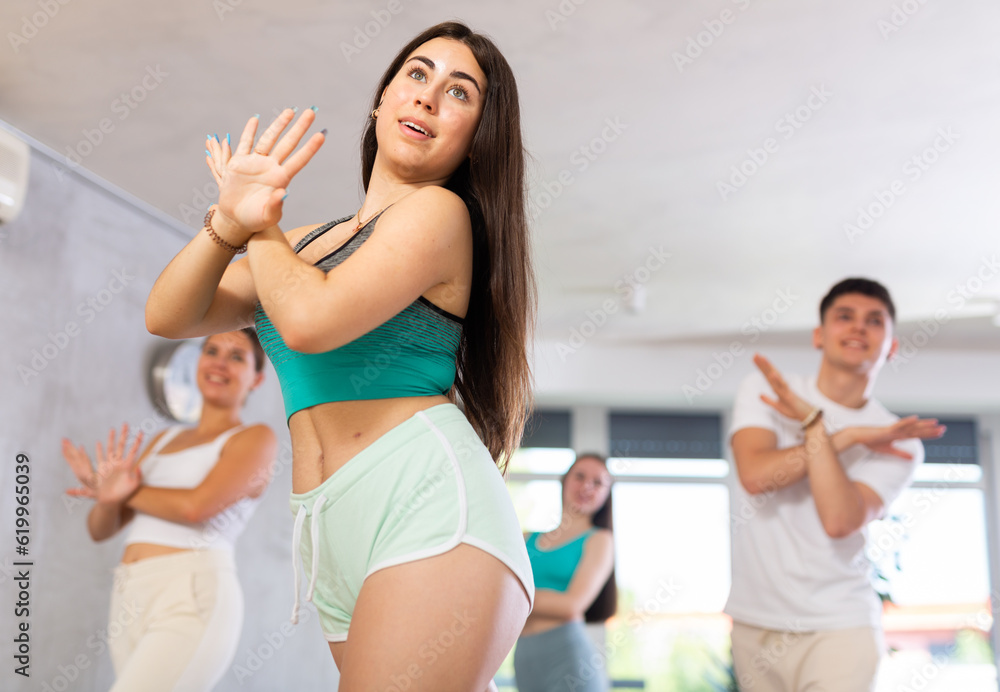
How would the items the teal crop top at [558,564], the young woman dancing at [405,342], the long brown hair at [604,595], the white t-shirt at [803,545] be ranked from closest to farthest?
the young woman dancing at [405,342] → the white t-shirt at [803,545] → the teal crop top at [558,564] → the long brown hair at [604,595]

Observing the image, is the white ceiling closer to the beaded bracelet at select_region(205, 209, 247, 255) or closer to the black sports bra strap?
the black sports bra strap

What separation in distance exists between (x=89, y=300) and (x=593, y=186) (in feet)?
7.38

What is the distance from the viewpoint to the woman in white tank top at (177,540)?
2787mm

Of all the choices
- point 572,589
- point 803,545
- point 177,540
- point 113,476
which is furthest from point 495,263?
point 572,589

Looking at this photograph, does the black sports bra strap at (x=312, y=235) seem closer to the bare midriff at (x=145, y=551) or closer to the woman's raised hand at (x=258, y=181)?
the woman's raised hand at (x=258, y=181)

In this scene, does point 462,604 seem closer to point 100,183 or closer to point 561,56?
point 561,56

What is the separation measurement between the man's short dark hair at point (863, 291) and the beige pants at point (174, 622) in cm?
234

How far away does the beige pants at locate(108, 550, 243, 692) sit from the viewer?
2.75 m

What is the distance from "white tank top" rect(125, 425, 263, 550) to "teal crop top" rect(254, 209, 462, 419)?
2069mm

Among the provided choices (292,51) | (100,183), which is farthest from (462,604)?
(100,183)

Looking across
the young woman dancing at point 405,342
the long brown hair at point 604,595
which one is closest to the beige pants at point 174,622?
the long brown hair at point 604,595

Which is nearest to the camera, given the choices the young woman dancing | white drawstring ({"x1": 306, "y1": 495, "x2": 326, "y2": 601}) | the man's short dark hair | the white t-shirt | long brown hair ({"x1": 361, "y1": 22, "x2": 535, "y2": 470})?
the young woman dancing

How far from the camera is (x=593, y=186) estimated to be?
3811 mm

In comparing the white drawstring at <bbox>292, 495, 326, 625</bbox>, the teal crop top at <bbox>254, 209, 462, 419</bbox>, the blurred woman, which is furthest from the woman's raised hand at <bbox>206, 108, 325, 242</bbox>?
the blurred woman
